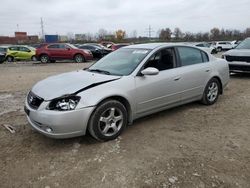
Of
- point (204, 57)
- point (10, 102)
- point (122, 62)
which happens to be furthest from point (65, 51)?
point (122, 62)

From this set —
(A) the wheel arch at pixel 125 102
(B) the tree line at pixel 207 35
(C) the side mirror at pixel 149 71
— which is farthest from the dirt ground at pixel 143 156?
(B) the tree line at pixel 207 35

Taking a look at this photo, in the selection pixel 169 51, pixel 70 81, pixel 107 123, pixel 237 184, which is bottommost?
pixel 237 184

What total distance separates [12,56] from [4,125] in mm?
19509

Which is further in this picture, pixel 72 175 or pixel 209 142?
pixel 209 142

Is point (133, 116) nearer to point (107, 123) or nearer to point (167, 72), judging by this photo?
point (107, 123)

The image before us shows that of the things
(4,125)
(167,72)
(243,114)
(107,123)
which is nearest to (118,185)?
(107,123)

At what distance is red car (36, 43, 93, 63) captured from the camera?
64.6 ft

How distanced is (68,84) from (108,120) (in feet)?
2.73

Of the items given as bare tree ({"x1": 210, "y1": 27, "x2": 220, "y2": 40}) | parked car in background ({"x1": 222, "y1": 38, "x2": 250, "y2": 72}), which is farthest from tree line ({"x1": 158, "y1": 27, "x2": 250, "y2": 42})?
parked car in background ({"x1": 222, "y1": 38, "x2": 250, "y2": 72})

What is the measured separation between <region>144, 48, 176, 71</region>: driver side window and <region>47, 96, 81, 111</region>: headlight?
1510 millimetres

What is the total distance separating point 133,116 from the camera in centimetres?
452

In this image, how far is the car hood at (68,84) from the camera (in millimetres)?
3943

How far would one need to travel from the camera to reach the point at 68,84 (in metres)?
4.19

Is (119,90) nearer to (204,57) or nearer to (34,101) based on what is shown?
(34,101)
